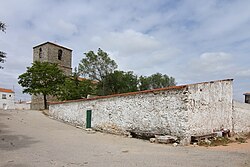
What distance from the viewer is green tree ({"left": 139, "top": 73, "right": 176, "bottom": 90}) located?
3631cm

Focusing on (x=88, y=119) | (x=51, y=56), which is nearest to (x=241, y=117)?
(x=88, y=119)

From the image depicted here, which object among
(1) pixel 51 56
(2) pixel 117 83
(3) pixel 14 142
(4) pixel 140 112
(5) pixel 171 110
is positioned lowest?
(3) pixel 14 142

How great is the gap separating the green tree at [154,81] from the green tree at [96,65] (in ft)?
19.4

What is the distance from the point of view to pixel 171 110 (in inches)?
440

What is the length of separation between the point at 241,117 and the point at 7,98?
51252mm

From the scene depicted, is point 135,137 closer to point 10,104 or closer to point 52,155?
point 52,155

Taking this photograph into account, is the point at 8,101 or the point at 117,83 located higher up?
the point at 117,83

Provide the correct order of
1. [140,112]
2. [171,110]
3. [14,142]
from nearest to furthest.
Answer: [14,142] → [171,110] → [140,112]

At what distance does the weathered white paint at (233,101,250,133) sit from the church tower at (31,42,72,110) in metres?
26.4

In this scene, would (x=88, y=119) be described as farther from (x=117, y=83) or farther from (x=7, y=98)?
(x=7, y=98)

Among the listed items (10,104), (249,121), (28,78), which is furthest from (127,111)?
(10,104)

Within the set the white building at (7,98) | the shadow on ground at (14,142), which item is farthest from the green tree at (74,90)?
the white building at (7,98)

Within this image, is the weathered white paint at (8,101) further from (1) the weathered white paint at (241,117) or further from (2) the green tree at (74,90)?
(1) the weathered white paint at (241,117)

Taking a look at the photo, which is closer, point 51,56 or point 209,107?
point 209,107
